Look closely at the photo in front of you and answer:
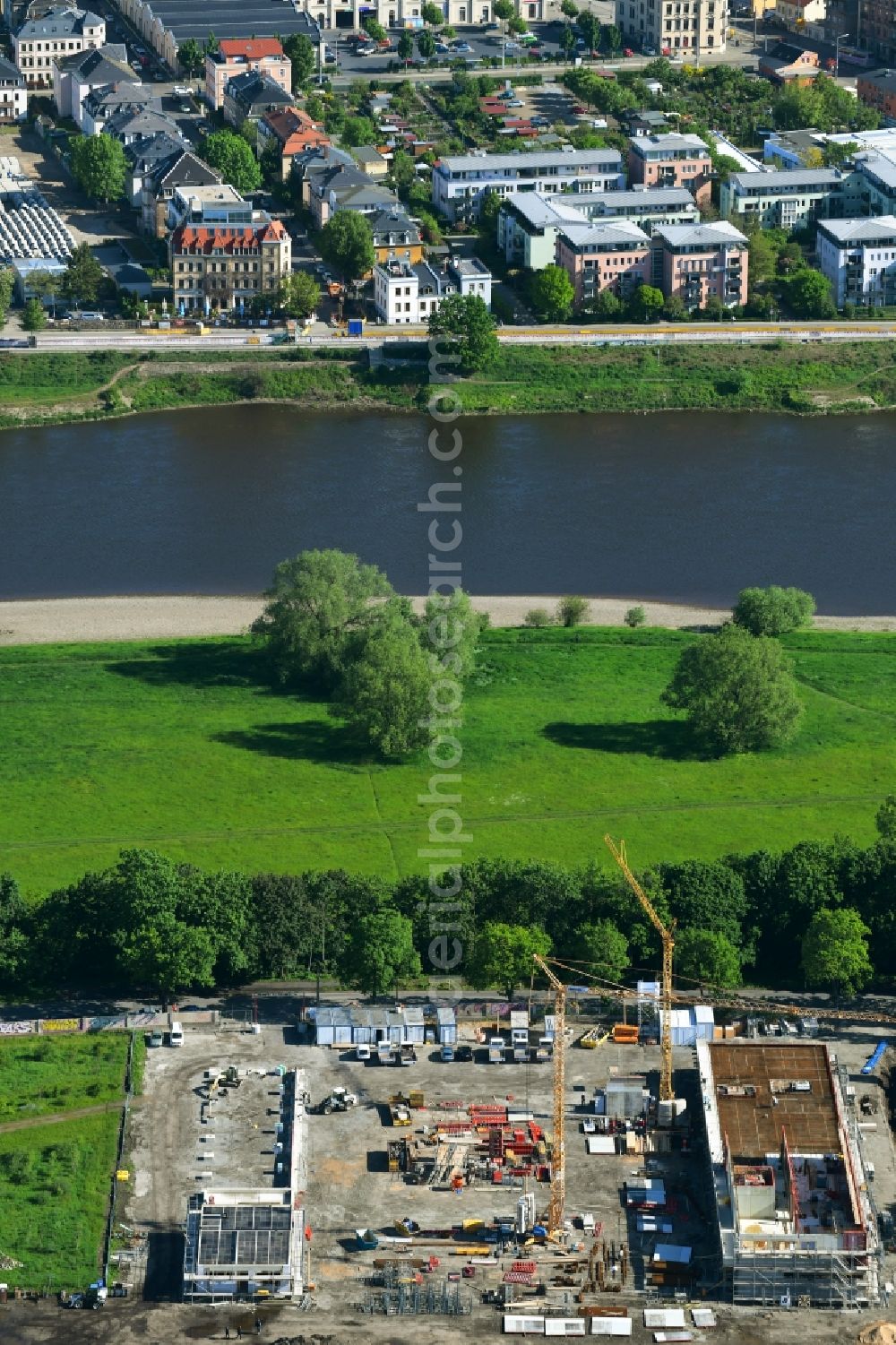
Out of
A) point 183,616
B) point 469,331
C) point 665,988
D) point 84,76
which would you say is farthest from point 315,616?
point 84,76

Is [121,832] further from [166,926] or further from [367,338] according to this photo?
[367,338]

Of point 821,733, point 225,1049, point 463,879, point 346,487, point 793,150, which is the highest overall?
point 793,150

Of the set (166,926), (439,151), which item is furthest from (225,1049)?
(439,151)

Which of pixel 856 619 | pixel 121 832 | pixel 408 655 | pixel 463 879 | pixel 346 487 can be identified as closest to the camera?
pixel 463 879

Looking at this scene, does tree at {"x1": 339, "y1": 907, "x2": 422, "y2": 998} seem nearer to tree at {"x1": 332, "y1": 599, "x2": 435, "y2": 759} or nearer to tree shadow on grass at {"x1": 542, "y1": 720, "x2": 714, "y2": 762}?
tree at {"x1": 332, "y1": 599, "x2": 435, "y2": 759}

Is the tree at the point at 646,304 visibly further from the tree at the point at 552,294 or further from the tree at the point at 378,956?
the tree at the point at 378,956

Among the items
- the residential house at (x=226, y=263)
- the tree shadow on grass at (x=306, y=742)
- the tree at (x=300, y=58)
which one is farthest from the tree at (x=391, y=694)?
the tree at (x=300, y=58)

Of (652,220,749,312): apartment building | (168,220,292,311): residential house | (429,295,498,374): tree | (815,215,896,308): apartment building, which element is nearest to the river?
(429,295,498,374): tree
